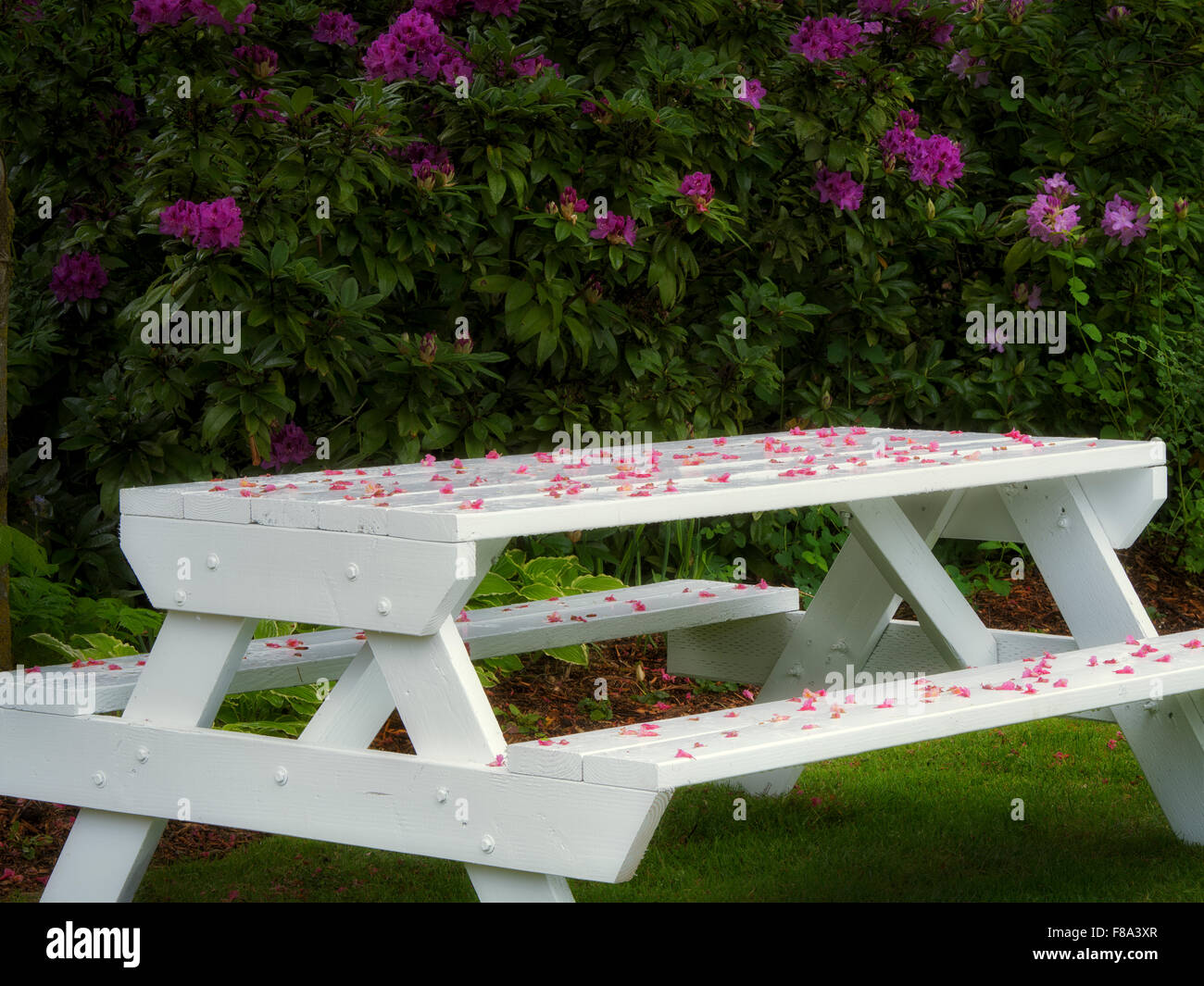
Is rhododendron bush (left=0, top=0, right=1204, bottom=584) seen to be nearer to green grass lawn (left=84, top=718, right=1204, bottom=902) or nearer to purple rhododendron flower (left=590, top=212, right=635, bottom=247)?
purple rhododendron flower (left=590, top=212, right=635, bottom=247)

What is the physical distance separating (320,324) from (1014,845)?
2369mm

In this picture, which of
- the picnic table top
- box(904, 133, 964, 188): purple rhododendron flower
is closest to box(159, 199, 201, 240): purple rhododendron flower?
the picnic table top

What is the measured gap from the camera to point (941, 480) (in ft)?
9.91

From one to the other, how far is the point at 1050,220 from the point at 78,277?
11.1 feet

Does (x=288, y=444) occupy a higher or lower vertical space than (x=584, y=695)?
higher

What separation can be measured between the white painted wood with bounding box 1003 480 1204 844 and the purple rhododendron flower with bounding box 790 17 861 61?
2.43 meters

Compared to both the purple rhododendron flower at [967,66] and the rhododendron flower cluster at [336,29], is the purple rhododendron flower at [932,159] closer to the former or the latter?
the purple rhododendron flower at [967,66]

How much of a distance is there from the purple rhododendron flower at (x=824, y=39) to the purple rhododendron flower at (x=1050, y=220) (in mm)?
966

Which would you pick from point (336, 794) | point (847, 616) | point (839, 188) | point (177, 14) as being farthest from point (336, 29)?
point (336, 794)

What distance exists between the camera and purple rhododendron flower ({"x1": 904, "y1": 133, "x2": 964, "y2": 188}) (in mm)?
5789

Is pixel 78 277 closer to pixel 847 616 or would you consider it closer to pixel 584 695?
pixel 584 695

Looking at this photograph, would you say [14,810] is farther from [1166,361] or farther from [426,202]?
[1166,361]

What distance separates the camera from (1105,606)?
3529 millimetres

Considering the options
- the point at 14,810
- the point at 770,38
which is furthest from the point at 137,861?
the point at 770,38
